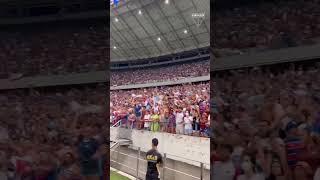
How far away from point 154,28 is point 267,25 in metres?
10.1

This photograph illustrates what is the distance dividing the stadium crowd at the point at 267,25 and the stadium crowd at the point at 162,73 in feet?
26.7

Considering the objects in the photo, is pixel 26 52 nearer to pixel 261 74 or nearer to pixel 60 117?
pixel 60 117

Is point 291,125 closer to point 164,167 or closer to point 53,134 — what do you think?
point 53,134

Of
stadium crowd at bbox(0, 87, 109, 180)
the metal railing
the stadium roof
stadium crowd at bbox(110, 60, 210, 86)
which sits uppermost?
the stadium roof

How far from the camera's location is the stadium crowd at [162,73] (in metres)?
11.9

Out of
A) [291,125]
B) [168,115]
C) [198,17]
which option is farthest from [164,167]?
[198,17]

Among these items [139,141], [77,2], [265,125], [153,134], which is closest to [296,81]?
[265,125]

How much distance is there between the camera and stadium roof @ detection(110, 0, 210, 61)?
11862 mm

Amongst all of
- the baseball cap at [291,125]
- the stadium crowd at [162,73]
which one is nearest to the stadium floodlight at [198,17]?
the stadium crowd at [162,73]

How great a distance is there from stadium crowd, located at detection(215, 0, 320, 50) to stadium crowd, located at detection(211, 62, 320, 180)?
0.25 metres

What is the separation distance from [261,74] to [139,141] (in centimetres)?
537

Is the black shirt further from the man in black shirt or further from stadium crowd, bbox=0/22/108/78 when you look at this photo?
stadium crowd, bbox=0/22/108/78

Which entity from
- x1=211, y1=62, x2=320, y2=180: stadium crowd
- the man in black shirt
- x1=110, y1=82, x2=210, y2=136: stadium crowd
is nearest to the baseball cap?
x1=211, y1=62, x2=320, y2=180: stadium crowd

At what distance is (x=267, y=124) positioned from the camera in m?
3.18
